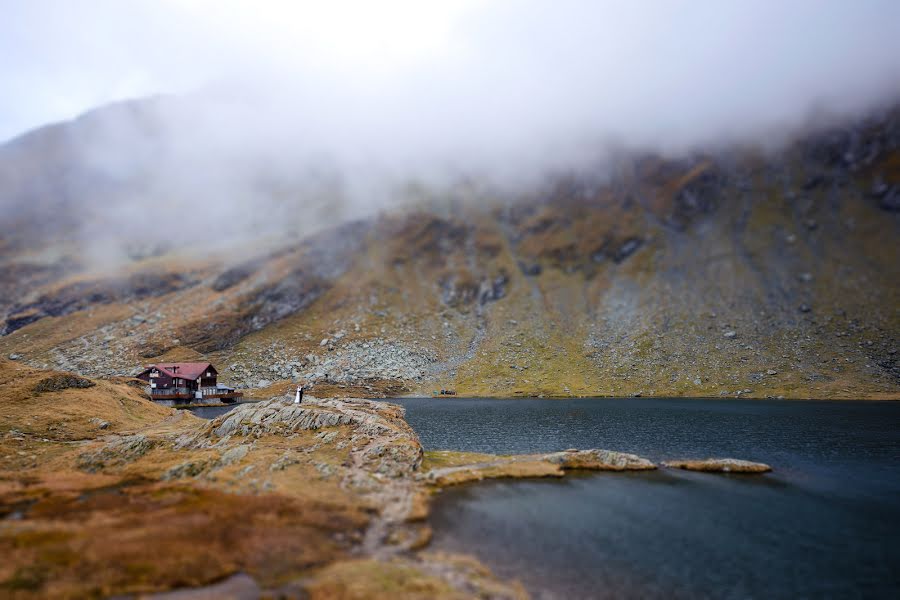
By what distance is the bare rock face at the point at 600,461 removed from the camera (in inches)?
2080

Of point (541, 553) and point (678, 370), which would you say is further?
point (678, 370)

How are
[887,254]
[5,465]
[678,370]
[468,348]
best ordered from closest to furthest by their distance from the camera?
[5,465]
[678,370]
[887,254]
[468,348]

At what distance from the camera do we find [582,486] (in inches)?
1813

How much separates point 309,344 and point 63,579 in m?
133

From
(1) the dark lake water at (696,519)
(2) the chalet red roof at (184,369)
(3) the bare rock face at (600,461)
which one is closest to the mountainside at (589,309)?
(2) the chalet red roof at (184,369)

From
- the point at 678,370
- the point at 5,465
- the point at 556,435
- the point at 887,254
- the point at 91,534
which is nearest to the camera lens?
the point at 91,534

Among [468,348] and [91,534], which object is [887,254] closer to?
[468,348]

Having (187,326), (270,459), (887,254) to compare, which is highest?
(887,254)

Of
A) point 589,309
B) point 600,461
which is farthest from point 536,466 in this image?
point 589,309

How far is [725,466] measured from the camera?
5291 centimetres

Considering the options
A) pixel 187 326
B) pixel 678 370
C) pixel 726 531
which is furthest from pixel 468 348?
pixel 726 531

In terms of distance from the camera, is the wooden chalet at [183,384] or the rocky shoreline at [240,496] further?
the wooden chalet at [183,384]

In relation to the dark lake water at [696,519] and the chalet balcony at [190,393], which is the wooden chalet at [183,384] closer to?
the chalet balcony at [190,393]

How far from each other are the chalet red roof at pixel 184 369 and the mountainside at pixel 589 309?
12.4 m
